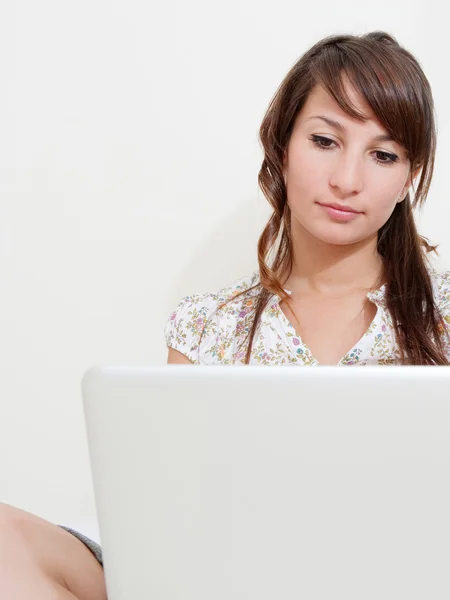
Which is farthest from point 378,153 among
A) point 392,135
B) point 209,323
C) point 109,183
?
point 109,183

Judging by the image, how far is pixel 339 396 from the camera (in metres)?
0.55

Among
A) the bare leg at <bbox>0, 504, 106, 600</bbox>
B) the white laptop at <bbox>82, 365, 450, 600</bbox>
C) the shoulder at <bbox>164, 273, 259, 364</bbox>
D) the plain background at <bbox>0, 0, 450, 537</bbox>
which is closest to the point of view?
the white laptop at <bbox>82, 365, 450, 600</bbox>

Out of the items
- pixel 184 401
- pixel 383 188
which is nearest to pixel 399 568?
pixel 184 401

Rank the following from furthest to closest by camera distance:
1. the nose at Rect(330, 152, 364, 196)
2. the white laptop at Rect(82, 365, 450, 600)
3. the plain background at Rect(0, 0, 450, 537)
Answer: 1. the plain background at Rect(0, 0, 450, 537)
2. the nose at Rect(330, 152, 364, 196)
3. the white laptop at Rect(82, 365, 450, 600)

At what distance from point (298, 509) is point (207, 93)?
4.53 feet

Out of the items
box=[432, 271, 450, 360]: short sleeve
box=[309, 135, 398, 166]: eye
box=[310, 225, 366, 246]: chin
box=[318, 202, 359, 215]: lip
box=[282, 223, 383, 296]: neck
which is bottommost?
box=[432, 271, 450, 360]: short sleeve

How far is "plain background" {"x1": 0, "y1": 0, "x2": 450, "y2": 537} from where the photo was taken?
1.80 meters

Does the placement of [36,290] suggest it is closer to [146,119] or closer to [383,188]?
[146,119]

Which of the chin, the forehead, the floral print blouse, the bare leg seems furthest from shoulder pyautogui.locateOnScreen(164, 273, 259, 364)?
the bare leg

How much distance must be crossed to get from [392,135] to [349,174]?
0.30 ft

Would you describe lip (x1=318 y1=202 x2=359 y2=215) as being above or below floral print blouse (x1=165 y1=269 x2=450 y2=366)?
above

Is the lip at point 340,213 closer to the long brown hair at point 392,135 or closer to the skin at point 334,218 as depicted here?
the skin at point 334,218

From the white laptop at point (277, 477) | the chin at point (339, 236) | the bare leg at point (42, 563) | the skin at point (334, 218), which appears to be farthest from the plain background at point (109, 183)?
the white laptop at point (277, 477)

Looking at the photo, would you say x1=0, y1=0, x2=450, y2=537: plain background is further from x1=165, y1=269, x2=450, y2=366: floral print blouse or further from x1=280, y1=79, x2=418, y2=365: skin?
x1=280, y1=79, x2=418, y2=365: skin
